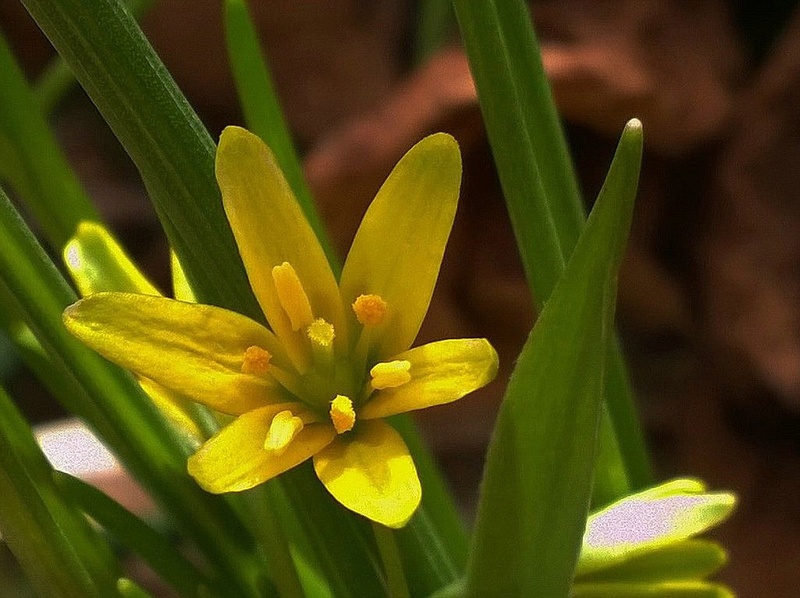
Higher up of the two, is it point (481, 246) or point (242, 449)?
point (481, 246)

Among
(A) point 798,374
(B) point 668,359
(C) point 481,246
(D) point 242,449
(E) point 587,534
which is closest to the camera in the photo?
(D) point 242,449

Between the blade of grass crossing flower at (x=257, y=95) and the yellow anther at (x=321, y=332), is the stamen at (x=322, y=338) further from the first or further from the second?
the blade of grass crossing flower at (x=257, y=95)

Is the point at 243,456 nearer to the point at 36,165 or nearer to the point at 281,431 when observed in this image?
the point at 281,431

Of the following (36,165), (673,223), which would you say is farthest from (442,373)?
(673,223)

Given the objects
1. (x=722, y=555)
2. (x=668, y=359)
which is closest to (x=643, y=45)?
(x=668, y=359)

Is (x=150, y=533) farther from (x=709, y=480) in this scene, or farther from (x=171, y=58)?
(x=171, y=58)
